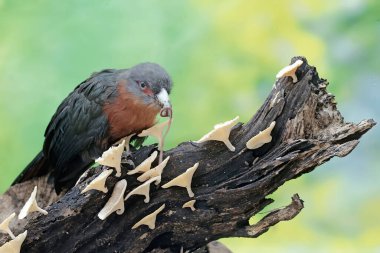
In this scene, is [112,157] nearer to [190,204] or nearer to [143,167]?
[143,167]

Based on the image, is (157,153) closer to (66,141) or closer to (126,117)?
(126,117)

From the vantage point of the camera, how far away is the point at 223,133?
120 cm

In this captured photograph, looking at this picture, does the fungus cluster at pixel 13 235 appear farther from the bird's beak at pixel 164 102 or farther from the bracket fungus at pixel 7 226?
the bird's beak at pixel 164 102

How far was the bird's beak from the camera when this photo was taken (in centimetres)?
136

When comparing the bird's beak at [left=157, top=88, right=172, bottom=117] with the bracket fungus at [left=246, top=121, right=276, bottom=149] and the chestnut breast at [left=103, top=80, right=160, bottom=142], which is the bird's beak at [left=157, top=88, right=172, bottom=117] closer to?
the chestnut breast at [left=103, top=80, right=160, bottom=142]

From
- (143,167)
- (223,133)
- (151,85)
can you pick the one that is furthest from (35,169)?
(223,133)

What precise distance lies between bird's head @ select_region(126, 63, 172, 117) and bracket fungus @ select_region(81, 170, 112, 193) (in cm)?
26

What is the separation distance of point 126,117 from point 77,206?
0.37 meters

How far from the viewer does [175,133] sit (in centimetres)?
196

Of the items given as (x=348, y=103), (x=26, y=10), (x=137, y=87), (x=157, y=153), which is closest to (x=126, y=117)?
(x=137, y=87)

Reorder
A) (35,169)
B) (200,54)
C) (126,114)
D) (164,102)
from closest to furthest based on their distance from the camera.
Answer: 1. (164,102)
2. (126,114)
3. (35,169)
4. (200,54)

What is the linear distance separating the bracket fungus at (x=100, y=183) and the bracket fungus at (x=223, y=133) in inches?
8.4

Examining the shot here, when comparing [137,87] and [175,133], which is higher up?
[175,133]

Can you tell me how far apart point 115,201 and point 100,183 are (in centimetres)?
5
